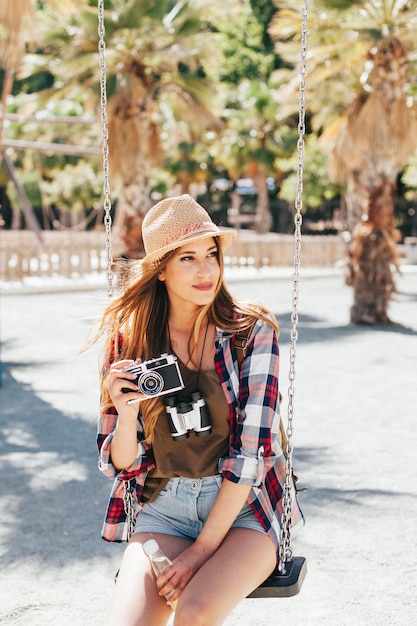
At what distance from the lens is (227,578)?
2344mm

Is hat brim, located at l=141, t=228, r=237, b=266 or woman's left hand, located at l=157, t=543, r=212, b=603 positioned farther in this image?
hat brim, located at l=141, t=228, r=237, b=266

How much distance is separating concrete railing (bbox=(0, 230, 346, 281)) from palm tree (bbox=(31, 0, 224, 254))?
69.5 inches

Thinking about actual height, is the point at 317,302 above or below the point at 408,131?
below

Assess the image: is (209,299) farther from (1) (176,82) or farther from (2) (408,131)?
(1) (176,82)

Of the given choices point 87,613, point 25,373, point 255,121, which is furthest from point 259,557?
point 255,121

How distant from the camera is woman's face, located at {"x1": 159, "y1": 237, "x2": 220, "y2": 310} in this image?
2723mm

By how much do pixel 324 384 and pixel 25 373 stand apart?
10.3ft

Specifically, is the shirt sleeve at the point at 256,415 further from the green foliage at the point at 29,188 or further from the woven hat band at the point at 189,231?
the green foliage at the point at 29,188

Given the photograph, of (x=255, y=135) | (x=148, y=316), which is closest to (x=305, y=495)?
(x=148, y=316)

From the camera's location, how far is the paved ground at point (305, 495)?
352 centimetres

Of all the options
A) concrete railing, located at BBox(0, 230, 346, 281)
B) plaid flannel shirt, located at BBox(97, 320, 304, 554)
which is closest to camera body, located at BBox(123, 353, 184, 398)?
plaid flannel shirt, located at BBox(97, 320, 304, 554)

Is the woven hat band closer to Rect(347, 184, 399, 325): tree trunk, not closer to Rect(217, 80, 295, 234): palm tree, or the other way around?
Rect(347, 184, 399, 325): tree trunk

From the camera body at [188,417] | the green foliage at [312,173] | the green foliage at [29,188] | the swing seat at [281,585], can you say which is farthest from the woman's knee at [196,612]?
the green foliage at [29,188]

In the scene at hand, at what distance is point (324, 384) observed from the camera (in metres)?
8.45
